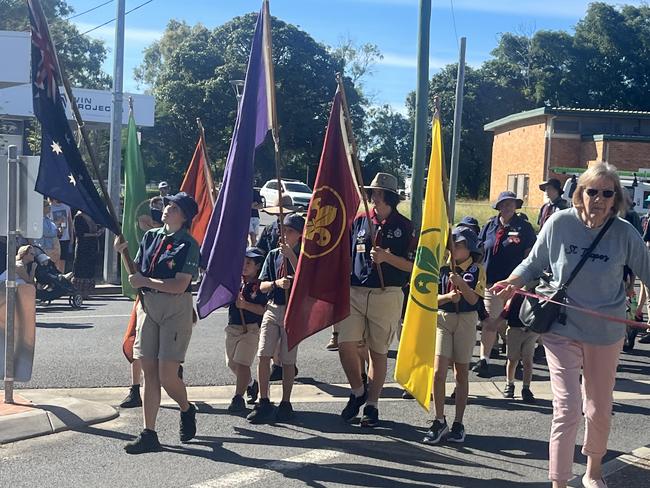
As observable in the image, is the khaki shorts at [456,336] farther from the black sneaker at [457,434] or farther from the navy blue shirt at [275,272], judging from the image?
the navy blue shirt at [275,272]

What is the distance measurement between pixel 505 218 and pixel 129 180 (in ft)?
13.2

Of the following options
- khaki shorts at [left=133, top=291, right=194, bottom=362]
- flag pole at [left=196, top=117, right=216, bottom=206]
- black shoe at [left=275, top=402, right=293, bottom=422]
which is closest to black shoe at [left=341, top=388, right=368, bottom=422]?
black shoe at [left=275, top=402, right=293, bottom=422]

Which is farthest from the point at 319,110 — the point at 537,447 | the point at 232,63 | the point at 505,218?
the point at 537,447

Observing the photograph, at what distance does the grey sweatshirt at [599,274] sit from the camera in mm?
4797

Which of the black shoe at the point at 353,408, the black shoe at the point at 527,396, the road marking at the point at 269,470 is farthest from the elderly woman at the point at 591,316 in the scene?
the black shoe at the point at 527,396

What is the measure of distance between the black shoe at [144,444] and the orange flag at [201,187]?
3392 mm

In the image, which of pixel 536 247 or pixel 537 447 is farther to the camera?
pixel 537 447

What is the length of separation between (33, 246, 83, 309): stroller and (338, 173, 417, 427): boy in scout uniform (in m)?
7.27

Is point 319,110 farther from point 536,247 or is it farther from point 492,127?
point 536,247

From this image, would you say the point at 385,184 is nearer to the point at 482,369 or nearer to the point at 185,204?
the point at 185,204

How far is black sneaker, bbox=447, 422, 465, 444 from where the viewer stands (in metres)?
6.33

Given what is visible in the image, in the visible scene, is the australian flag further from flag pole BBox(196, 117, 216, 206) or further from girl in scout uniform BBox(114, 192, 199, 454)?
flag pole BBox(196, 117, 216, 206)

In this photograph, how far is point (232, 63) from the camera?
161 ft

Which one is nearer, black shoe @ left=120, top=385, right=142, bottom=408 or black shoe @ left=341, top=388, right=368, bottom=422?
black shoe @ left=341, top=388, right=368, bottom=422
